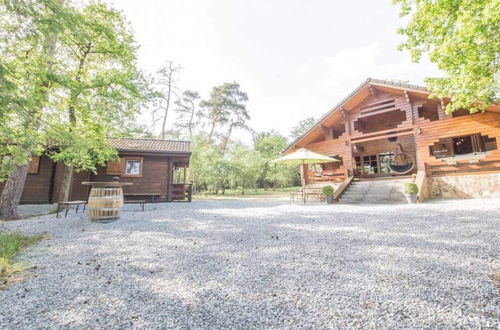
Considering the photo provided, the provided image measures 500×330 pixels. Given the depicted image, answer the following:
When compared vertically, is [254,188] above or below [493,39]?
below

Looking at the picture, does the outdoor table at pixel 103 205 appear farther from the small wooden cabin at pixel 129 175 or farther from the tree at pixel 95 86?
the small wooden cabin at pixel 129 175

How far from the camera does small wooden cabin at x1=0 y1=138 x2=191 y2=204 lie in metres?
11.3

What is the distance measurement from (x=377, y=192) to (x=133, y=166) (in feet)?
40.2

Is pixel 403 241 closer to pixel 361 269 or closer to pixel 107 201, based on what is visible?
pixel 361 269

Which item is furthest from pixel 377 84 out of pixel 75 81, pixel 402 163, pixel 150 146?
pixel 75 81

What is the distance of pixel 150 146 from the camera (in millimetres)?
12789

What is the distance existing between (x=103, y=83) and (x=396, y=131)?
43.4 feet

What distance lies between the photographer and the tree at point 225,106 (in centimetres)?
2595

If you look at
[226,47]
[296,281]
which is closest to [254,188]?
[226,47]

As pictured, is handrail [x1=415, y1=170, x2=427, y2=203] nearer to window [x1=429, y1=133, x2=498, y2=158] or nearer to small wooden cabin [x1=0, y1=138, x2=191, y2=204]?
window [x1=429, y1=133, x2=498, y2=158]

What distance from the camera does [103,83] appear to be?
27.2ft

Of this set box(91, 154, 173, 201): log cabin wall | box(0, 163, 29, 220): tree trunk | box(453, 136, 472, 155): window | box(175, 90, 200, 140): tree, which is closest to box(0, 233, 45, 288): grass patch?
box(0, 163, 29, 220): tree trunk

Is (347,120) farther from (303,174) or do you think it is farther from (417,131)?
(303,174)

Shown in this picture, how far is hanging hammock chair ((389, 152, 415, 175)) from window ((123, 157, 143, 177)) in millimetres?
13782
